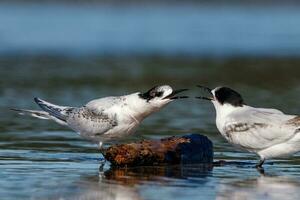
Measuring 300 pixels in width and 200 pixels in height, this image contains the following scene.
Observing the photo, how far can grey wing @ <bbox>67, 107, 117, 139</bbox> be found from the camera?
43.6 ft

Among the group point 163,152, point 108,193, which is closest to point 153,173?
point 163,152

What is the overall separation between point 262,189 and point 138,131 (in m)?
5.20

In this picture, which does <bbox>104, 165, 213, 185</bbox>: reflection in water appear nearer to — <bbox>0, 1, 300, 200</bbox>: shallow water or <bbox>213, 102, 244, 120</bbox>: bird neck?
<bbox>0, 1, 300, 200</bbox>: shallow water

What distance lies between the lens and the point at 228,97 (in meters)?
13.3

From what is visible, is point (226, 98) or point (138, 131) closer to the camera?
point (226, 98)

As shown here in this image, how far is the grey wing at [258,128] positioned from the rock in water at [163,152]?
0.52 m

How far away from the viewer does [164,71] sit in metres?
27.4

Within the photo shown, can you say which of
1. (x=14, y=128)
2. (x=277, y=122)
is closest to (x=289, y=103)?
(x=14, y=128)

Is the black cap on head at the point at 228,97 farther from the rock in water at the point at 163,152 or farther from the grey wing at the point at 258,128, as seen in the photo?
the rock in water at the point at 163,152

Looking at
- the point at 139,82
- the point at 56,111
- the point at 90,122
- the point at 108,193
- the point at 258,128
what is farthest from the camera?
the point at 139,82

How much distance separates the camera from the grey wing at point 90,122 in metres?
13.3

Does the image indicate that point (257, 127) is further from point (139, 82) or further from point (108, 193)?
point (139, 82)

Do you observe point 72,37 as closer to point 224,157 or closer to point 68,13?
point 68,13

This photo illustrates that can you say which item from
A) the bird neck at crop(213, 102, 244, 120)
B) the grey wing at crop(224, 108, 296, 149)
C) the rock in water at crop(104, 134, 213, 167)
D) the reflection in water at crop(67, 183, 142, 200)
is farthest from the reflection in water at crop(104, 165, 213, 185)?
the bird neck at crop(213, 102, 244, 120)
